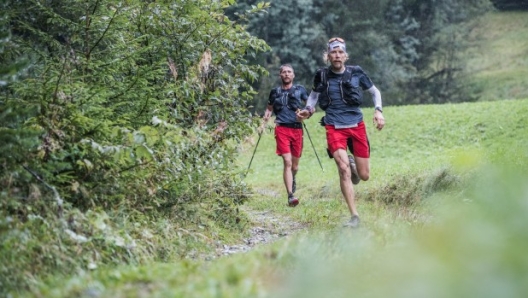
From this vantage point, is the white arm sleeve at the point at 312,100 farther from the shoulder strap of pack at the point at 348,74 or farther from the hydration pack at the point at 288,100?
the hydration pack at the point at 288,100

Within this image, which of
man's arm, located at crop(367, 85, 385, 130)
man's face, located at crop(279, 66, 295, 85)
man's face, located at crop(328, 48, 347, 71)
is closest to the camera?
man's arm, located at crop(367, 85, 385, 130)

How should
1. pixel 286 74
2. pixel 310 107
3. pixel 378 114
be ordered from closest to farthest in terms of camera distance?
1. pixel 378 114
2. pixel 310 107
3. pixel 286 74

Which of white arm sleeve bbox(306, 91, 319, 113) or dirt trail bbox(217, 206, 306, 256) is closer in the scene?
dirt trail bbox(217, 206, 306, 256)

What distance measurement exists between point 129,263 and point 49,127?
1575 mm

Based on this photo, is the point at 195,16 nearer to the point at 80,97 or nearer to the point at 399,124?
the point at 80,97

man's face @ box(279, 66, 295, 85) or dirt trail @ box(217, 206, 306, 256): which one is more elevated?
man's face @ box(279, 66, 295, 85)

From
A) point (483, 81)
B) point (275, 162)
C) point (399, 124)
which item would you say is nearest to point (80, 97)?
point (275, 162)

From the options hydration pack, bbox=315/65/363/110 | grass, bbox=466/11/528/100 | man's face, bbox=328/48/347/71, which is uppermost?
man's face, bbox=328/48/347/71

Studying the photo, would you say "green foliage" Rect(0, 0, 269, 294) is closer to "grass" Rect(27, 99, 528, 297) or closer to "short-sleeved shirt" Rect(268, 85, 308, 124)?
"grass" Rect(27, 99, 528, 297)

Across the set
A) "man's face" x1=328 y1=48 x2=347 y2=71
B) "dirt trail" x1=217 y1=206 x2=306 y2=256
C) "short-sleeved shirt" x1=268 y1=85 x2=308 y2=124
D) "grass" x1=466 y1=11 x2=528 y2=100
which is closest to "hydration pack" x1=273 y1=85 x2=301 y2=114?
"short-sleeved shirt" x1=268 y1=85 x2=308 y2=124

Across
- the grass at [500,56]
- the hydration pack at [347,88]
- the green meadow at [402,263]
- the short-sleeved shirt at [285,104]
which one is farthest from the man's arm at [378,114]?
the grass at [500,56]

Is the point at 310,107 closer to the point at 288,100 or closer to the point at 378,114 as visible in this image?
the point at 378,114

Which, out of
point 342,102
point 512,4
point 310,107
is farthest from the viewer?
point 512,4

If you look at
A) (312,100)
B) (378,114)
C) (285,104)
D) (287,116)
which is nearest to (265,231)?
(312,100)
